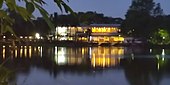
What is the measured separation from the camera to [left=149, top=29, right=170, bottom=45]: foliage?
7731 centimetres

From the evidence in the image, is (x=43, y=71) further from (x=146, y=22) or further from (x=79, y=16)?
(x=146, y=22)

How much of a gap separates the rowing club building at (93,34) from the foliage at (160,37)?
1773 cm

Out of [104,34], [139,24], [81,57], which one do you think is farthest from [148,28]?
[81,57]

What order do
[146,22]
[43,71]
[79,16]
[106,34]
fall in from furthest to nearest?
[106,34] < [146,22] < [43,71] < [79,16]

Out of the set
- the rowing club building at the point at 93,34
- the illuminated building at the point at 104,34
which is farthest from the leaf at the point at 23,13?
the illuminated building at the point at 104,34

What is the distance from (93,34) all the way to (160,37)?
2443 cm

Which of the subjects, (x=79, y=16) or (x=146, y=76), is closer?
(x=79, y=16)

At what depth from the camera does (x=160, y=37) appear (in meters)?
78.8

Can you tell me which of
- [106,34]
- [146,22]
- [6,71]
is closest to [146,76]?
[6,71]

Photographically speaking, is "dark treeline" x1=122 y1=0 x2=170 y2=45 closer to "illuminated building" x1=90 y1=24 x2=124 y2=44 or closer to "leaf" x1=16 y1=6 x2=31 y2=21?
"illuminated building" x1=90 y1=24 x2=124 y2=44

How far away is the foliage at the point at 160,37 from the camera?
7731 cm

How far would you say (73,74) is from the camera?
106 ft

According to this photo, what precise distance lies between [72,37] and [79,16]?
10163 cm

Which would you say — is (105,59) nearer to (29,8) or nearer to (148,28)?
(148,28)
